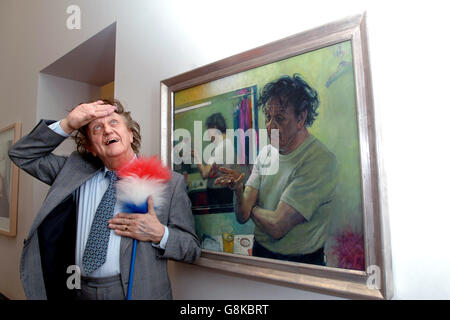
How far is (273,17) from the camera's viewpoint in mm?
1097

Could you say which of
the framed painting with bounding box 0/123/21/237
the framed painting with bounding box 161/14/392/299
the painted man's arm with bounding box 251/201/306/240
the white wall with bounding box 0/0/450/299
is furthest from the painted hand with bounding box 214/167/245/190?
the framed painting with bounding box 0/123/21/237

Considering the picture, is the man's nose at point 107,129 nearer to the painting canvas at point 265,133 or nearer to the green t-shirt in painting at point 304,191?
the painting canvas at point 265,133

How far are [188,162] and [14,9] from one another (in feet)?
10.2

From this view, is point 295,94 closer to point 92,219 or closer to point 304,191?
point 304,191

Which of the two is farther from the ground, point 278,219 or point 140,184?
point 140,184

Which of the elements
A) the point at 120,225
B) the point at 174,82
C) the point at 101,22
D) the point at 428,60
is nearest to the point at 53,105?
the point at 101,22

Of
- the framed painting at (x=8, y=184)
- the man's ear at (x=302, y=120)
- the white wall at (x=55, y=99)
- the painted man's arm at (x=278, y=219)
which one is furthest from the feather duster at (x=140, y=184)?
the framed painting at (x=8, y=184)

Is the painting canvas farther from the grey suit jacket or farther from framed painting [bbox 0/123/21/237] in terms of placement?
framed painting [bbox 0/123/21/237]

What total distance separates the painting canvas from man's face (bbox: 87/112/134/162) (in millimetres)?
298

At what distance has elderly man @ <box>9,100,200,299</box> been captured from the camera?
41.4 inches

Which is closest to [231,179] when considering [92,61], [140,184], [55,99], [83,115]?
[140,184]

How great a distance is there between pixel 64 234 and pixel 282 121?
36.5 inches

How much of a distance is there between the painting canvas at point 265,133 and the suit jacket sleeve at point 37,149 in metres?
0.52

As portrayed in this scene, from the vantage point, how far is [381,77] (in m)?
0.87
